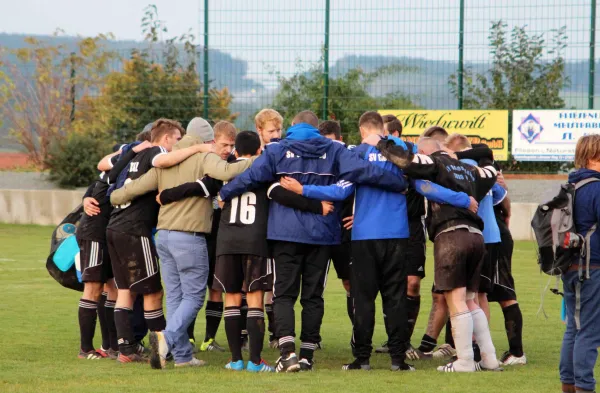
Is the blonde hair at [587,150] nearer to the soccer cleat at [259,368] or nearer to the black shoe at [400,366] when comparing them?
the black shoe at [400,366]

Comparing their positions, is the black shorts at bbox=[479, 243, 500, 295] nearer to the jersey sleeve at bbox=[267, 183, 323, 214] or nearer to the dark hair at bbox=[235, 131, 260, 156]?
the jersey sleeve at bbox=[267, 183, 323, 214]

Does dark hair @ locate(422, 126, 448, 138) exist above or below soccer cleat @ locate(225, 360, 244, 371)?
above

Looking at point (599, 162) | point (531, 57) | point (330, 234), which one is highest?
point (531, 57)

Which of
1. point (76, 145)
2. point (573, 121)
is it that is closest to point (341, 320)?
point (573, 121)

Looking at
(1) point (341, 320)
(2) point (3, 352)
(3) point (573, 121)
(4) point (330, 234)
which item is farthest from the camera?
(3) point (573, 121)

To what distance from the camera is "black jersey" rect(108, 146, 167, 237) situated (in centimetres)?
882

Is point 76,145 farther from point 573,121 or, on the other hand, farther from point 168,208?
point 168,208

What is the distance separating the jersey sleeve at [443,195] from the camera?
26.8ft

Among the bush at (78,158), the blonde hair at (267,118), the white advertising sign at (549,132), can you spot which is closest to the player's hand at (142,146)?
the blonde hair at (267,118)

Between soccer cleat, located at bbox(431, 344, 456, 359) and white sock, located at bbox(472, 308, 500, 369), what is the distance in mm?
984

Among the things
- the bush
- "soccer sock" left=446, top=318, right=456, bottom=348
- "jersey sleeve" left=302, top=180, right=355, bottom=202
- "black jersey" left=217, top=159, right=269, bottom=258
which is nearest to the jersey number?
"black jersey" left=217, top=159, right=269, bottom=258

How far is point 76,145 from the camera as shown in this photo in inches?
920

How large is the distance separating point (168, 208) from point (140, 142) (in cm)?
103

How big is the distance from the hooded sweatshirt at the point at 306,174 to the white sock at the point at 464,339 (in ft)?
3.73
